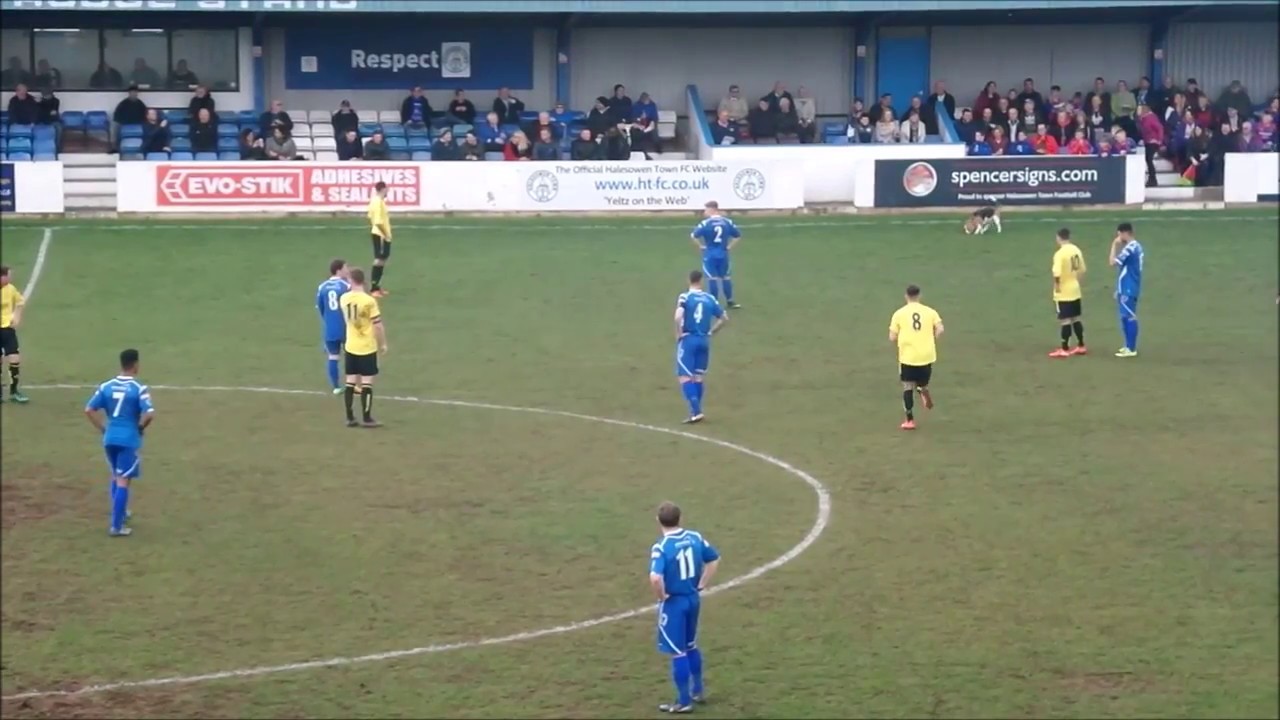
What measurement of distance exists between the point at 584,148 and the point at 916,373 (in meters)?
22.0

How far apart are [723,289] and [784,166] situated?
37.3 feet

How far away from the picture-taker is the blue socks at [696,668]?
38.7 ft

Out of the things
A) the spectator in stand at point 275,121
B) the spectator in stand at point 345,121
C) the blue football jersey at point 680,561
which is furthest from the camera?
the spectator in stand at point 345,121

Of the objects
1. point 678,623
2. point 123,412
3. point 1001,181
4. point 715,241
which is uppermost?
point 1001,181

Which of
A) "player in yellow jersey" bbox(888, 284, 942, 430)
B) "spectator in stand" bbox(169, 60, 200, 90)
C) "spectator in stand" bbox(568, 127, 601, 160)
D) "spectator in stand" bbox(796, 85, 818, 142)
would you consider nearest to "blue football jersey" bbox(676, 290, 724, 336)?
"player in yellow jersey" bbox(888, 284, 942, 430)

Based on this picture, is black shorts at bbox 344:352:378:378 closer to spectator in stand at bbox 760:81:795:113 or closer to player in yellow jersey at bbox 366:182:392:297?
player in yellow jersey at bbox 366:182:392:297

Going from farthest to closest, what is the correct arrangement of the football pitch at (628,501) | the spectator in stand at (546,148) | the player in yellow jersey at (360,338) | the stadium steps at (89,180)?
the spectator in stand at (546,148) < the stadium steps at (89,180) < the player in yellow jersey at (360,338) < the football pitch at (628,501)

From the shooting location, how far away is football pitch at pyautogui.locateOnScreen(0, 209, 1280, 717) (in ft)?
40.5

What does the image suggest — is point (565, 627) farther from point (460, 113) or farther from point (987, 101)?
point (987, 101)

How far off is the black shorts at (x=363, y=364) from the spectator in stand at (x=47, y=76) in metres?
27.5

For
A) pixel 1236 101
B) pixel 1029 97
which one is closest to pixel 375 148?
pixel 1029 97

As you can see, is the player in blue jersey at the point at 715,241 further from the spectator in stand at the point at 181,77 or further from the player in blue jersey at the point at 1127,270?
the spectator in stand at the point at 181,77

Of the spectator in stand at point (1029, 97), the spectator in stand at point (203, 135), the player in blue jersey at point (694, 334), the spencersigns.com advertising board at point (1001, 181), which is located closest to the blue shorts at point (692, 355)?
the player in blue jersey at point (694, 334)

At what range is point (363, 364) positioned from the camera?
2119cm
